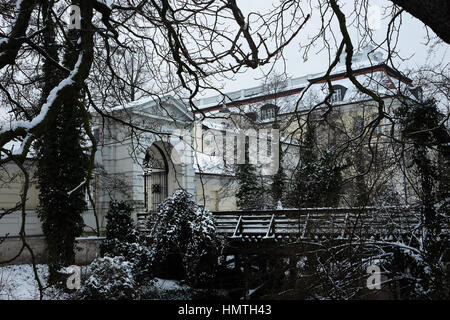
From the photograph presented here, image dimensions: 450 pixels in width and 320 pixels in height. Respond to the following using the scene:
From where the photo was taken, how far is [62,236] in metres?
13.3

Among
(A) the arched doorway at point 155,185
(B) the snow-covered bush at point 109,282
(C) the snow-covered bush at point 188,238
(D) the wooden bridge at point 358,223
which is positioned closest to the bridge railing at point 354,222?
(D) the wooden bridge at point 358,223

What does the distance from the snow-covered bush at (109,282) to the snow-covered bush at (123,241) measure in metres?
4.01

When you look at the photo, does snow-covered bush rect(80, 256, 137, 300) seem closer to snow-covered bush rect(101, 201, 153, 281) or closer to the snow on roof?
snow-covered bush rect(101, 201, 153, 281)

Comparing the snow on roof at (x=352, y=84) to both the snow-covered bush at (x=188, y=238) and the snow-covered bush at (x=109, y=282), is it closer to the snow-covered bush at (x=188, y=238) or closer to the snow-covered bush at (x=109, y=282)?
the snow-covered bush at (x=188, y=238)

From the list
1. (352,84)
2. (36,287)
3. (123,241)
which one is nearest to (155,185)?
(123,241)

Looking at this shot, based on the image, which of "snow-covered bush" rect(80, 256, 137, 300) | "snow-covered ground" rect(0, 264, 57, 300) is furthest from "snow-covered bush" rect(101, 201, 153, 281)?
"snow-covered bush" rect(80, 256, 137, 300)

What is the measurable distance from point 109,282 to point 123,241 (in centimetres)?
490

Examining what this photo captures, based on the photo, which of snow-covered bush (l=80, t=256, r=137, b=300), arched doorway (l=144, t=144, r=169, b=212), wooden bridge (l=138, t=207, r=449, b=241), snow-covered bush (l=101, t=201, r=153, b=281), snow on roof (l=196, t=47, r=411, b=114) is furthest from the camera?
arched doorway (l=144, t=144, r=169, b=212)

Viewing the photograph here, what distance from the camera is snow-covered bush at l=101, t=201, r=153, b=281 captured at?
1455cm

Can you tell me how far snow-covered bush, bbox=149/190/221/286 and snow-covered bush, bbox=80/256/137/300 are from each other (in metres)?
3.95
